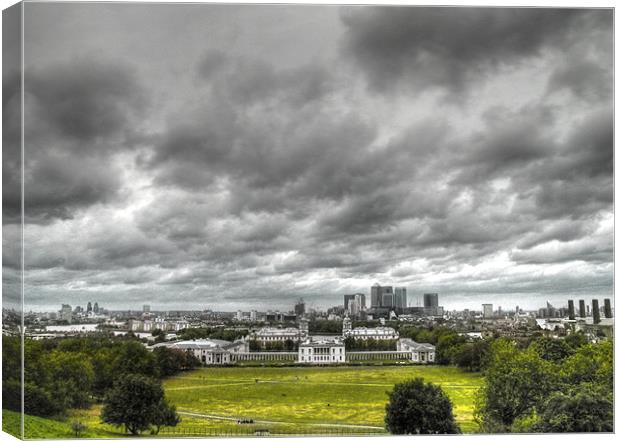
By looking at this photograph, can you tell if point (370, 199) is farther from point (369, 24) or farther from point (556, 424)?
point (556, 424)

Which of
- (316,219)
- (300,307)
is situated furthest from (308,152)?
(300,307)

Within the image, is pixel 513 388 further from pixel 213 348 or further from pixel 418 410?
pixel 213 348

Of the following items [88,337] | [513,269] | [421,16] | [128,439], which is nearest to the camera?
[128,439]

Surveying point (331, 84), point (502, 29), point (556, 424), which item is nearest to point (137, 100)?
point (331, 84)

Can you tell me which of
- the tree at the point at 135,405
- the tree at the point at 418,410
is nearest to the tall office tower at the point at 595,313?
the tree at the point at 418,410

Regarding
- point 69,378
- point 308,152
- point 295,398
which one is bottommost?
point 295,398

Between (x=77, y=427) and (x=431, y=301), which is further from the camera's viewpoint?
(x=431, y=301)
